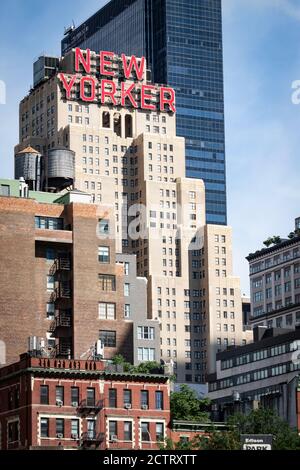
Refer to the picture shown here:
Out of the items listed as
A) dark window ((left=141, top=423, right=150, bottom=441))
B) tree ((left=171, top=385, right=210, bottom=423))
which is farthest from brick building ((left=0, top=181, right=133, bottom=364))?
dark window ((left=141, top=423, right=150, bottom=441))

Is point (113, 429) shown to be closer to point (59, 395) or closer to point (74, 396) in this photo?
point (74, 396)

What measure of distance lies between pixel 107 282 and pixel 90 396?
4724cm

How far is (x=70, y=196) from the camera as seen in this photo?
595 ft

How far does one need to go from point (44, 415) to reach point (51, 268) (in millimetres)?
50493

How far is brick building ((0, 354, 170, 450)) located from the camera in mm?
126250

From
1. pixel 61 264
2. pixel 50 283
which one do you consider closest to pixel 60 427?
pixel 50 283

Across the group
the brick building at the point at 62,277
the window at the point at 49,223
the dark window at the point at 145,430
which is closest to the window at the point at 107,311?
the brick building at the point at 62,277

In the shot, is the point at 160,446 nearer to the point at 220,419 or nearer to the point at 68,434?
the point at 68,434

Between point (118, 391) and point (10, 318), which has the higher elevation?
point (10, 318)

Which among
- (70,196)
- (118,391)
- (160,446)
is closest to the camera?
(160,446)

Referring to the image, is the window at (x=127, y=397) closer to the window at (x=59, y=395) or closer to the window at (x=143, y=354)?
the window at (x=59, y=395)
